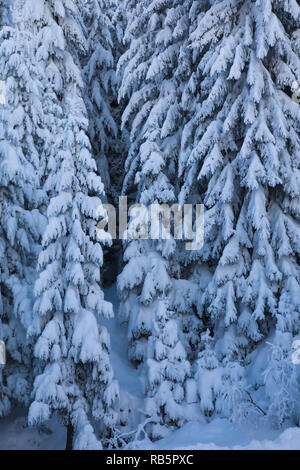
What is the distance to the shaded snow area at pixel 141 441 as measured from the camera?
29.0 feet

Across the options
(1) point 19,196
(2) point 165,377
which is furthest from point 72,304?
(1) point 19,196

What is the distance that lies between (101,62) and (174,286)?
13.5 metres

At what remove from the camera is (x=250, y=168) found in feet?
43.3

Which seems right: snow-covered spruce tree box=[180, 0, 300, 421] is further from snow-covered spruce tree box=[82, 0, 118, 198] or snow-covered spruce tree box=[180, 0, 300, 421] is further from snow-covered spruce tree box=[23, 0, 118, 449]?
snow-covered spruce tree box=[82, 0, 118, 198]

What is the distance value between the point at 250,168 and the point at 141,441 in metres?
8.01

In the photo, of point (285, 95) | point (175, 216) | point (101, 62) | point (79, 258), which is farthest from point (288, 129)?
point (101, 62)

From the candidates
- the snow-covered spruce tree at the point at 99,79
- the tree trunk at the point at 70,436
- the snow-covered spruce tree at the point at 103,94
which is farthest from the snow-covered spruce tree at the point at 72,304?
the snow-covered spruce tree at the point at 99,79

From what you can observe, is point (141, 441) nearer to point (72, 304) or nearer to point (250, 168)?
point (72, 304)

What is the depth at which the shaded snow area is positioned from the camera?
29.0ft

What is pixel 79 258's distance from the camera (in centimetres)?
1200

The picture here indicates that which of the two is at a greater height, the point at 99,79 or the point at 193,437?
the point at 99,79

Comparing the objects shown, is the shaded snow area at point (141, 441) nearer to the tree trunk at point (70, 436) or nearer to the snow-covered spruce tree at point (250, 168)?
the tree trunk at point (70, 436)
